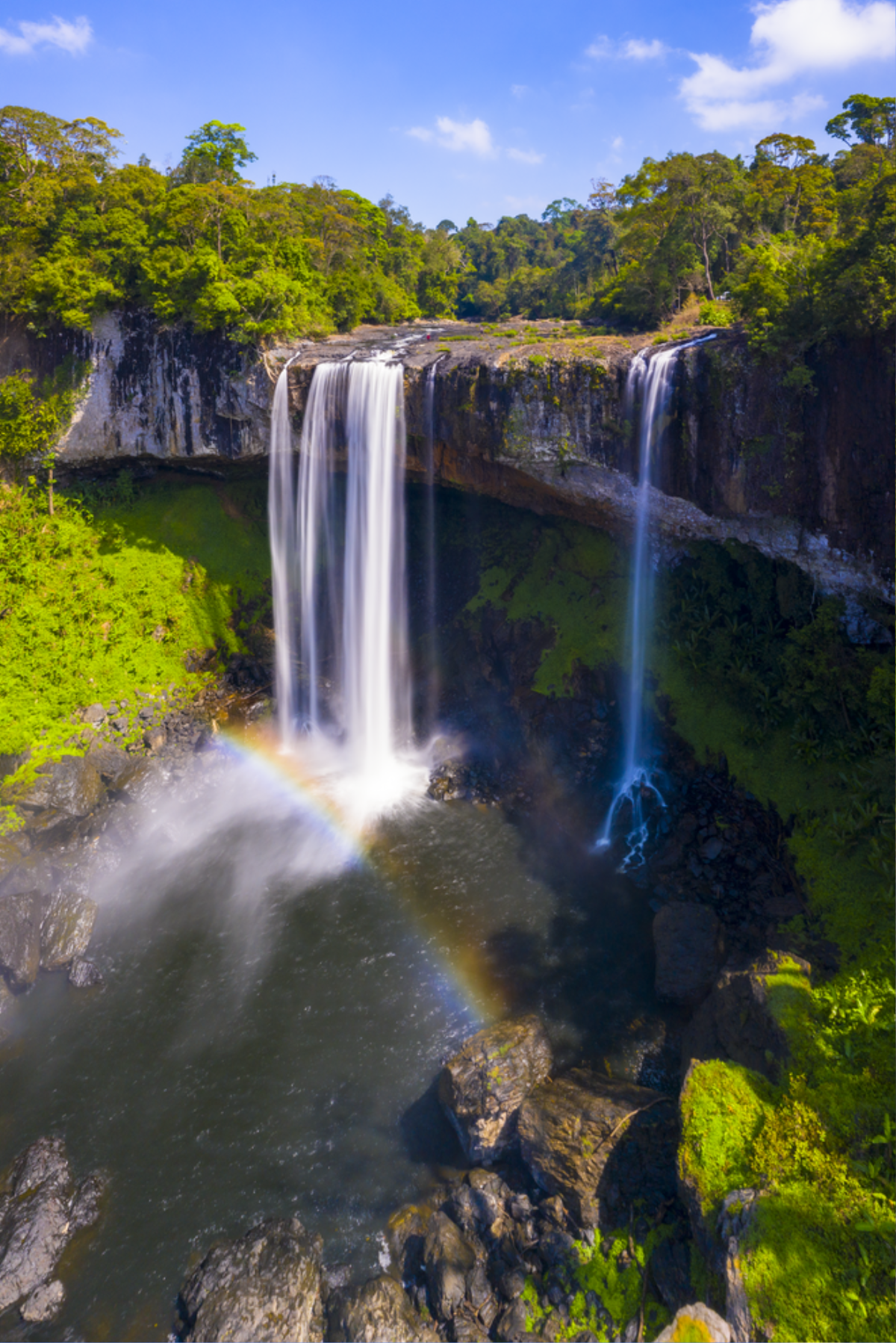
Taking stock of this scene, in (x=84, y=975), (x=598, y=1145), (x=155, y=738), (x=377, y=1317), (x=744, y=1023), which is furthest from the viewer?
(x=155, y=738)

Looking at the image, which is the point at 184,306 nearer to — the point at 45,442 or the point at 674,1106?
the point at 45,442

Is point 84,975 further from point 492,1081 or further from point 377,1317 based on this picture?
point 492,1081

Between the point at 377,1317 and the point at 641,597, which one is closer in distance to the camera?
the point at 377,1317

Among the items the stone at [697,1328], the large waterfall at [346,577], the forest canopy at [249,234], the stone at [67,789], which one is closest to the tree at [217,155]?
the forest canopy at [249,234]

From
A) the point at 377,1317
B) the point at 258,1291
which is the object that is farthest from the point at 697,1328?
the point at 258,1291

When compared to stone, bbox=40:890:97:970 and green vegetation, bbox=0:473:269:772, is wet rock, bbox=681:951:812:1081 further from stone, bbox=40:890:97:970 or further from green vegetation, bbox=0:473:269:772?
green vegetation, bbox=0:473:269:772

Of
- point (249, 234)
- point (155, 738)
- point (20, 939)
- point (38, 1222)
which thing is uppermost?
point (249, 234)

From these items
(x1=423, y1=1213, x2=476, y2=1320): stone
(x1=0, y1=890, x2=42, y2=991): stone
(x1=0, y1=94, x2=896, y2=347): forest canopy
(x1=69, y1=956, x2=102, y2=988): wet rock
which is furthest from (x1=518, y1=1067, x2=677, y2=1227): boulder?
(x1=0, y1=94, x2=896, y2=347): forest canopy

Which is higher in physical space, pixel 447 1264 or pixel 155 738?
pixel 155 738
